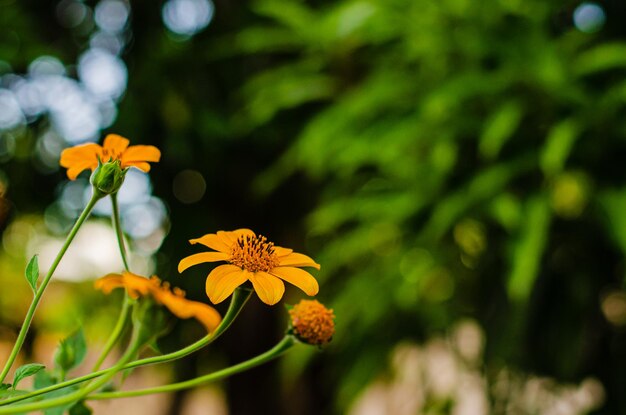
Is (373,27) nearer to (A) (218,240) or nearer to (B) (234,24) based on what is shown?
(B) (234,24)

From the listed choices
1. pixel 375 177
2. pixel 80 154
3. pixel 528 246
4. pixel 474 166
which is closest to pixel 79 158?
pixel 80 154

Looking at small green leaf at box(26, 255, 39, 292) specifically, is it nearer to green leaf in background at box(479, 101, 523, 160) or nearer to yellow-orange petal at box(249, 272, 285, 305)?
yellow-orange petal at box(249, 272, 285, 305)

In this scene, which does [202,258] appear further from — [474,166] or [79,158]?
[474,166]

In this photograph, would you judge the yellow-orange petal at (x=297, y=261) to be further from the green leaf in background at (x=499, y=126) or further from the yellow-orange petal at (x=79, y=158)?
the green leaf in background at (x=499, y=126)

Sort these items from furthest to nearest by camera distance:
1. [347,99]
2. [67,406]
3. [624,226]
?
[347,99]
[624,226]
[67,406]

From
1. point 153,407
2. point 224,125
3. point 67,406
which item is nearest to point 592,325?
point 224,125

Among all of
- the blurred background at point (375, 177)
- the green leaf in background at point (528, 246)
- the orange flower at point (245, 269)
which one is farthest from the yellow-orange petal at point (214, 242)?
the green leaf in background at point (528, 246)

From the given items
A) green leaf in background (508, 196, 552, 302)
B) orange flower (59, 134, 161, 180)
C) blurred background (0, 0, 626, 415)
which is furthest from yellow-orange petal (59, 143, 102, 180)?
green leaf in background (508, 196, 552, 302)
